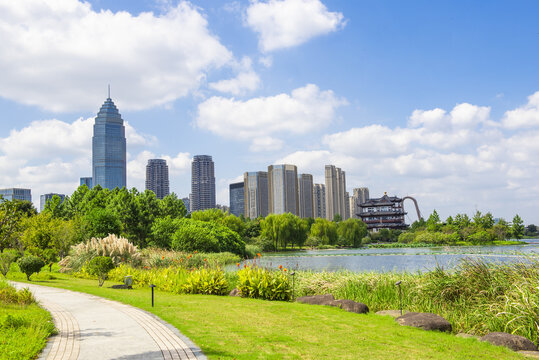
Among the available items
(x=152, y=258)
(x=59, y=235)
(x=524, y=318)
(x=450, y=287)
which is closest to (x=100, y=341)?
(x=524, y=318)

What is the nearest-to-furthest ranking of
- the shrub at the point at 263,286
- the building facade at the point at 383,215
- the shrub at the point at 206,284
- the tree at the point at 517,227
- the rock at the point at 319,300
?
the rock at the point at 319,300, the shrub at the point at 263,286, the shrub at the point at 206,284, the tree at the point at 517,227, the building facade at the point at 383,215

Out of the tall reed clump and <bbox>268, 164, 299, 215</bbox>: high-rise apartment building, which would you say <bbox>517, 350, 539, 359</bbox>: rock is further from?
<bbox>268, 164, 299, 215</bbox>: high-rise apartment building

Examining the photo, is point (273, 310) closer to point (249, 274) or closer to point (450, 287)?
point (249, 274)

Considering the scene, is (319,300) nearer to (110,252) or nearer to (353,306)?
(353,306)

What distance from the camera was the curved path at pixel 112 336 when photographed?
6.19 meters

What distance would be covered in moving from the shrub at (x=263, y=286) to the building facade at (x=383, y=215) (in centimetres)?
12835

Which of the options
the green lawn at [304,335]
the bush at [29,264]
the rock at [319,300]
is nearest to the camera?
→ the green lawn at [304,335]

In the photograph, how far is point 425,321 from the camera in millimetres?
8789

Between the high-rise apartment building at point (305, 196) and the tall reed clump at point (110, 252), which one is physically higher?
the high-rise apartment building at point (305, 196)

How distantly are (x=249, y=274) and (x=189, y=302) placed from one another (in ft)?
7.79

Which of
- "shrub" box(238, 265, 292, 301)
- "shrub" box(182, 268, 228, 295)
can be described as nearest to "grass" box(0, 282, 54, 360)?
"shrub" box(182, 268, 228, 295)

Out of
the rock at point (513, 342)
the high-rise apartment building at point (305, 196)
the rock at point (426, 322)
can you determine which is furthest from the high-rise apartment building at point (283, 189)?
the rock at point (513, 342)

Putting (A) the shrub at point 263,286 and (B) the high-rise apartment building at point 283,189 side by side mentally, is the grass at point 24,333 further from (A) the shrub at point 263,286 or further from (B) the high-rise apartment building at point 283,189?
(B) the high-rise apartment building at point 283,189

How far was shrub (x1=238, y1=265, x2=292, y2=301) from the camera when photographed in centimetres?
1309
